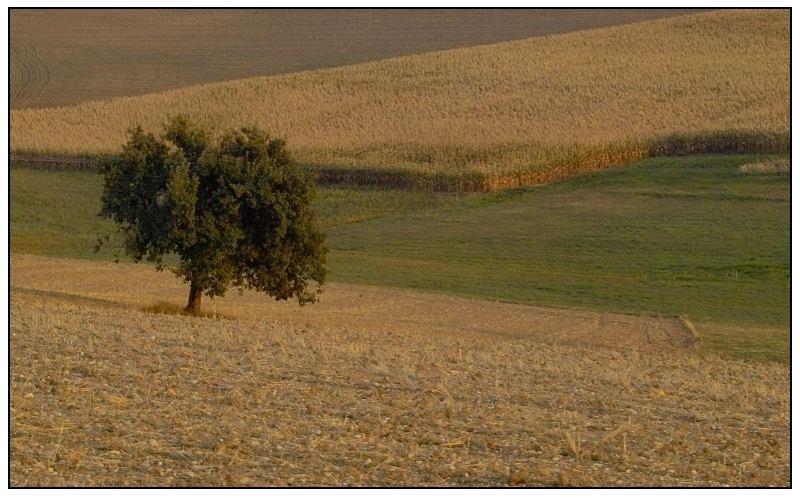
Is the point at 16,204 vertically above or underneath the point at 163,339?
above

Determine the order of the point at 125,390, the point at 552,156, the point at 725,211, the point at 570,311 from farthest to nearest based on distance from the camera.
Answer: the point at 552,156 < the point at 725,211 < the point at 570,311 < the point at 125,390

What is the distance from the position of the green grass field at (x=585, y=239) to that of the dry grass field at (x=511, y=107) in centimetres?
267

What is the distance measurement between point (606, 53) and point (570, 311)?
62790 millimetres

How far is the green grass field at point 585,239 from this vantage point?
38969mm

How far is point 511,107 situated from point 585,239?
31.8m

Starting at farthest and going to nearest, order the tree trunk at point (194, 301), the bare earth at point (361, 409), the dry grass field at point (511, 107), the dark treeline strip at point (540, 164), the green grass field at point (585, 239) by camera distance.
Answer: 1. the dry grass field at point (511, 107)
2. the dark treeline strip at point (540, 164)
3. the green grass field at point (585, 239)
4. the tree trunk at point (194, 301)
5. the bare earth at point (361, 409)

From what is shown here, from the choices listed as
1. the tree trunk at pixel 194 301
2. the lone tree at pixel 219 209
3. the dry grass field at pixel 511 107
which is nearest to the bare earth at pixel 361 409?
the lone tree at pixel 219 209

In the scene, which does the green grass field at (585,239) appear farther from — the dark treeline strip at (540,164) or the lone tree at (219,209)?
the lone tree at (219,209)

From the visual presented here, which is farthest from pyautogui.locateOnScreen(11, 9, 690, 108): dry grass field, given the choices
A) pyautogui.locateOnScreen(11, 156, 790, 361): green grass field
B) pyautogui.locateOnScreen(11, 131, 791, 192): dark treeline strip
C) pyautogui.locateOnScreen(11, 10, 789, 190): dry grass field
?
pyautogui.locateOnScreen(11, 156, 790, 361): green grass field

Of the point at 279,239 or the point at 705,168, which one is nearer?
the point at 279,239

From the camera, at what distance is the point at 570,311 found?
35.9 m
